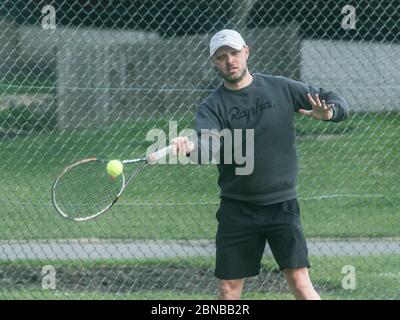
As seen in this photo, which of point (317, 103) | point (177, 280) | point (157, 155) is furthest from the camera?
point (177, 280)

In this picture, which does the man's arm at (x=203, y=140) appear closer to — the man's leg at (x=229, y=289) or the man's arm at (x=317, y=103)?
the man's arm at (x=317, y=103)

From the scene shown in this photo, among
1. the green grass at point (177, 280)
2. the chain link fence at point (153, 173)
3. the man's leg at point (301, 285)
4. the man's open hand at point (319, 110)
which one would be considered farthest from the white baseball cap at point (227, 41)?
the green grass at point (177, 280)

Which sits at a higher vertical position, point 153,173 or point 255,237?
point 153,173

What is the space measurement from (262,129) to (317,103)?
1.09 feet

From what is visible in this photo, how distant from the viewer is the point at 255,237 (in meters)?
6.00

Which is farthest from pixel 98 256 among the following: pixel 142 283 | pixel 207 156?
pixel 207 156

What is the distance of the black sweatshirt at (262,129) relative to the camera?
5.90m

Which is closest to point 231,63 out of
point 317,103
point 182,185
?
point 317,103

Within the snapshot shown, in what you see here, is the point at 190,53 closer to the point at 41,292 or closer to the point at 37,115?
the point at 37,115

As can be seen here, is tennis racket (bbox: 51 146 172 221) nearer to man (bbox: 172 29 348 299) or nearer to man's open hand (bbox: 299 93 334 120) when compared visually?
man (bbox: 172 29 348 299)

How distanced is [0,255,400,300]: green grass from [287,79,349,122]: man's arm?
1.70 meters

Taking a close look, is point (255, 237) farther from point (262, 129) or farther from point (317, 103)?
point (317, 103)

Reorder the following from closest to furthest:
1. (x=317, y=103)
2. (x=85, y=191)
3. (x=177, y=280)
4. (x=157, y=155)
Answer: (x=157, y=155) → (x=317, y=103) → (x=85, y=191) → (x=177, y=280)

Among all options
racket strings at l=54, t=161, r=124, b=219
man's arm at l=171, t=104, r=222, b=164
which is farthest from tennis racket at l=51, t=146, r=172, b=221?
man's arm at l=171, t=104, r=222, b=164
